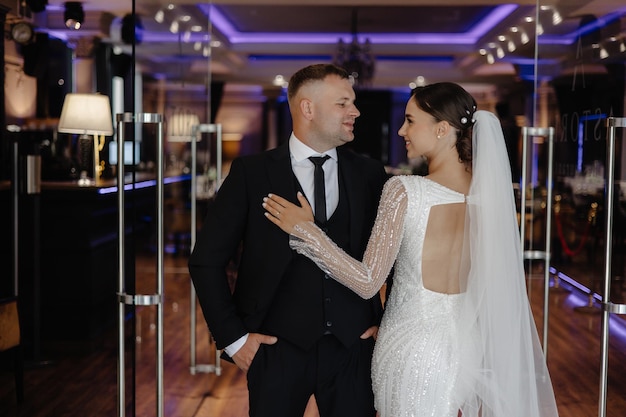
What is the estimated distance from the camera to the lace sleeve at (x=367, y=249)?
2369 mm

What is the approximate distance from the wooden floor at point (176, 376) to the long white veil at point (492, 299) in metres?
1.20

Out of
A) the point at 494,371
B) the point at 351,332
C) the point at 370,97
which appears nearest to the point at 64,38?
the point at 351,332

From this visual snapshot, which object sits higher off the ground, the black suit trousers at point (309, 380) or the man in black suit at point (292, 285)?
the man in black suit at point (292, 285)

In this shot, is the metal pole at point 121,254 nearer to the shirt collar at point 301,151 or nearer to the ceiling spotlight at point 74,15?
the shirt collar at point 301,151

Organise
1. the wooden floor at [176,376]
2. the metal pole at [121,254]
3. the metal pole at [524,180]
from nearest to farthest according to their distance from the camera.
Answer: the metal pole at [121,254] → the wooden floor at [176,376] → the metal pole at [524,180]

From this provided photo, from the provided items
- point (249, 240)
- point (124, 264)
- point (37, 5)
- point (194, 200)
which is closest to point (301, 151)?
point (249, 240)

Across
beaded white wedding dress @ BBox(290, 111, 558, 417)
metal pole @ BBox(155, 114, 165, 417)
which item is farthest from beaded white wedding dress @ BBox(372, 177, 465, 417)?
metal pole @ BBox(155, 114, 165, 417)

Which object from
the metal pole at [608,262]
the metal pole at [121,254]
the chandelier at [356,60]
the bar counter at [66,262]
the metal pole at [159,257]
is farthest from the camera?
the chandelier at [356,60]

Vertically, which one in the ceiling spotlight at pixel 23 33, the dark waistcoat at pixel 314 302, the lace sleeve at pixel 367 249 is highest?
the ceiling spotlight at pixel 23 33

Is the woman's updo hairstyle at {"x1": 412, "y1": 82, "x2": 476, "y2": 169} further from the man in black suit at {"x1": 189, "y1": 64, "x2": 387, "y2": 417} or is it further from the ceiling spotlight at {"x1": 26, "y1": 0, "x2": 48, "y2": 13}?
the ceiling spotlight at {"x1": 26, "y1": 0, "x2": 48, "y2": 13}

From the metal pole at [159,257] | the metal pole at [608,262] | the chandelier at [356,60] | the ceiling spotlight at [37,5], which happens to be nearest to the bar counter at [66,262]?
the metal pole at [159,257]

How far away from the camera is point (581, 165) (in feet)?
13.7

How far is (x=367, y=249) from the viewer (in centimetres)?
241

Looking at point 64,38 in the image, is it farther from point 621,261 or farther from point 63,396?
point 621,261
